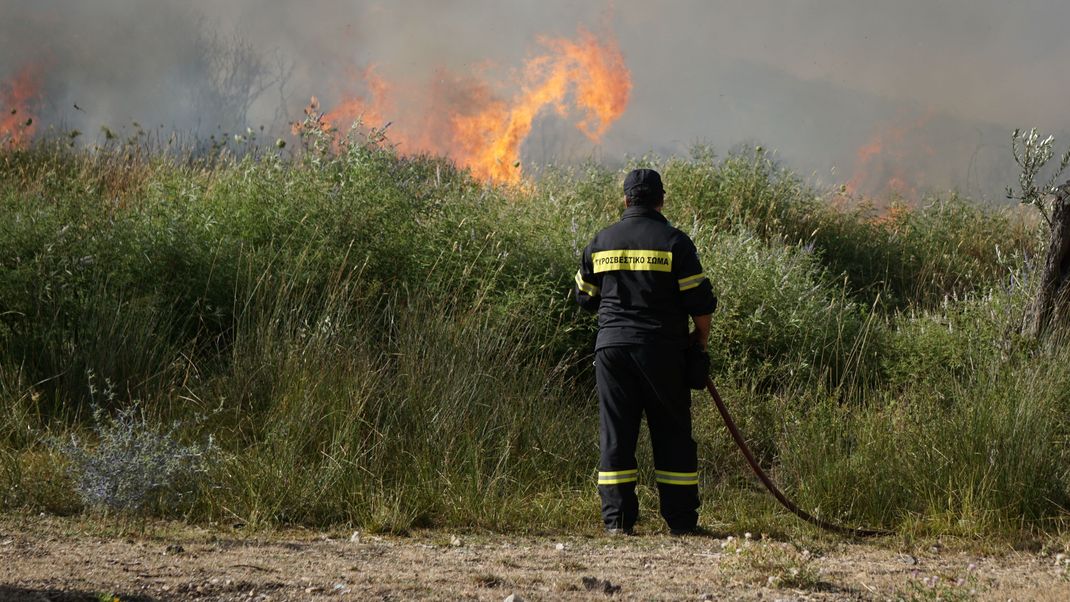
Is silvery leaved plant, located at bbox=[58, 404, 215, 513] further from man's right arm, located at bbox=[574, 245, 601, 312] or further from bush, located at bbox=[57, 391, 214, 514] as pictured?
man's right arm, located at bbox=[574, 245, 601, 312]

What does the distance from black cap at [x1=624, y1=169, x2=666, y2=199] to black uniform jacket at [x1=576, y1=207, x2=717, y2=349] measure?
9 centimetres

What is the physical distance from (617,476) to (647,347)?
Result: 78cm

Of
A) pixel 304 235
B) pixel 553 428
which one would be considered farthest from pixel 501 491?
pixel 304 235

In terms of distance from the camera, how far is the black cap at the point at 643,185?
6.31 m

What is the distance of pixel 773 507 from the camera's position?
265 inches

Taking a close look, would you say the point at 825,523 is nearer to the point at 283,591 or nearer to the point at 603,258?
the point at 603,258

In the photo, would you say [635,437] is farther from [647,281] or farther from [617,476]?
[647,281]

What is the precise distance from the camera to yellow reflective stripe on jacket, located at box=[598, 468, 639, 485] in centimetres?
624

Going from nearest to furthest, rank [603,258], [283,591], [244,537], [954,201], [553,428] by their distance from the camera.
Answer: [283,591] < [244,537] < [603,258] < [553,428] < [954,201]

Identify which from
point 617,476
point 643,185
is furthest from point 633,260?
point 617,476

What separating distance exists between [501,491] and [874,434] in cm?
243

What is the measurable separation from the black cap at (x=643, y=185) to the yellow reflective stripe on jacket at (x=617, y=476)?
163cm

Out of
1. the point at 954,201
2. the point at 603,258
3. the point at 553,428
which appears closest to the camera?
the point at 603,258

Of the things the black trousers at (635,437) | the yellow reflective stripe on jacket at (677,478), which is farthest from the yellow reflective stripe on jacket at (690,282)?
the yellow reflective stripe on jacket at (677,478)
